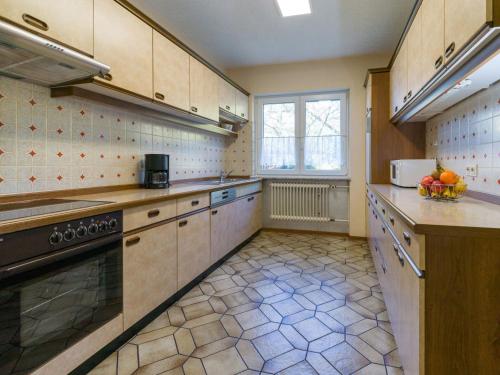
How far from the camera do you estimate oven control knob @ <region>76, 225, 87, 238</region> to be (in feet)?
4.42

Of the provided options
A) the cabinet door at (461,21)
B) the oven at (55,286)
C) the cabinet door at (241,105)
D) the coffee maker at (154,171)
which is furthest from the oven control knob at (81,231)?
the cabinet door at (241,105)

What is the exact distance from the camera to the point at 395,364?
5.06ft

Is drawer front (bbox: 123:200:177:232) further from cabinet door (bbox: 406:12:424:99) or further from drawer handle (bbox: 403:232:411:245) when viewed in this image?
cabinet door (bbox: 406:12:424:99)

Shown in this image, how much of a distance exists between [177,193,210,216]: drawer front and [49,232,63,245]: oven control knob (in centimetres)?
95

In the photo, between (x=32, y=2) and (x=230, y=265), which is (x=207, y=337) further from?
(x=32, y=2)

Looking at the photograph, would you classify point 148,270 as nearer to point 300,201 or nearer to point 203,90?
point 203,90

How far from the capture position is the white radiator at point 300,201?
4.24 metres

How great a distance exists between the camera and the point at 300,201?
4.32 metres

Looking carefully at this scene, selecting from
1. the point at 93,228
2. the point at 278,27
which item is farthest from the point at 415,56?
the point at 93,228

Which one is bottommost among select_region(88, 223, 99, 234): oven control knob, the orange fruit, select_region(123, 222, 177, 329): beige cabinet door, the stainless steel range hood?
select_region(123, 222, 177, 329): beige cabinet door

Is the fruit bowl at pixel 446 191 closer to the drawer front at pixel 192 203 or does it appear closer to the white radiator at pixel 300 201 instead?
the drawer front at pixel 192 203

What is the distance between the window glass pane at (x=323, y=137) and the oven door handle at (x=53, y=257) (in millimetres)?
3316

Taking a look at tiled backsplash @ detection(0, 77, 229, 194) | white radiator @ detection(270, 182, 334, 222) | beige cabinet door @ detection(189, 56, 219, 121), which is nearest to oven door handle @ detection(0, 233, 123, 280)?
tiled backsplash @ detection(0, 77, 229, 194)

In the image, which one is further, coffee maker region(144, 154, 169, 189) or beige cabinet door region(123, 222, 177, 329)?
coffee maker region(144, 154, 169, 189)
